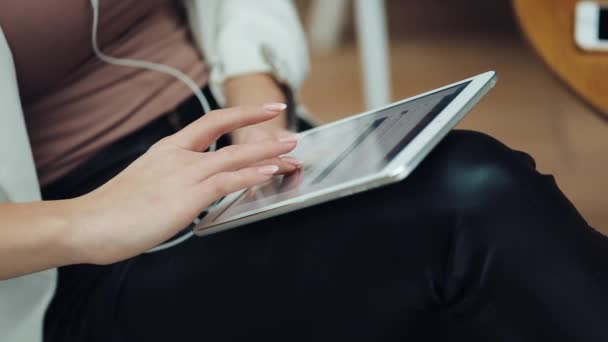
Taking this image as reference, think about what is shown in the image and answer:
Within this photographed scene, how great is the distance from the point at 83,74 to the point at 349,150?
0.30 m

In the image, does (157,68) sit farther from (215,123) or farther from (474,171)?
(474,171)

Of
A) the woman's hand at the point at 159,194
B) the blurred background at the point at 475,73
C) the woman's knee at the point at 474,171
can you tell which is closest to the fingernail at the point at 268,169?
the woman's hand at the point at 159,194

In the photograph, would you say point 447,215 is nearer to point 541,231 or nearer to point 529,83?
point 541,231

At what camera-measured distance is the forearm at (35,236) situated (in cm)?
47

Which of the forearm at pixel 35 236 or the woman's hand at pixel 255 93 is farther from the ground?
the woman's hand at pixel 255 93

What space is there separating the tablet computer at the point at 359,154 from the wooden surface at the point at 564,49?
243 mm

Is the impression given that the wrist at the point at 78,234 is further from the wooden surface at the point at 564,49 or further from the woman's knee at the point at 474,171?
the wooden surface at the point at 564,49

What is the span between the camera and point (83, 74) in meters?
0.67

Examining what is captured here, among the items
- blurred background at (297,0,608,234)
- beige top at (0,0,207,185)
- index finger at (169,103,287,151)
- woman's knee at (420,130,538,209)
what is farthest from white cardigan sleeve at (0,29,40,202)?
blurred background at (297,0,608,234)

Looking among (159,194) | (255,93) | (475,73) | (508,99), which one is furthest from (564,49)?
(475,73)

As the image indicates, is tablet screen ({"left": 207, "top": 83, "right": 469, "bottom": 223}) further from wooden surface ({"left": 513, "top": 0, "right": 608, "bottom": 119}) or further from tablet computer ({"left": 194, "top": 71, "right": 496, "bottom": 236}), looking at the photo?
wooden surface ({"left": 513, "top": 0, "right": 608, "bottom": 119})

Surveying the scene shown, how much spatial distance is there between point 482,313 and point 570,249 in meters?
0.07

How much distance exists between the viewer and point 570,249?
44cm

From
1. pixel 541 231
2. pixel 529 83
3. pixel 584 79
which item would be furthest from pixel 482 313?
pixel 529 83
